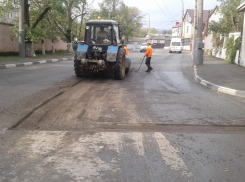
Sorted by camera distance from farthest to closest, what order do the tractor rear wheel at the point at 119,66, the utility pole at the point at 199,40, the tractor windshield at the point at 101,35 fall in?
the utility pole at the point at 199,40 → the tractor windshield at the point at 101,35 → the tractor rear wheel at the point at 119,66

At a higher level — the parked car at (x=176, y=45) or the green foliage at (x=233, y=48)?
the parked car at (x=176, y=45)

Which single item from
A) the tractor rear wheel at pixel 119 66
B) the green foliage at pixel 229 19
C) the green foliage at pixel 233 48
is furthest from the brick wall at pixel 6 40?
the green foliage at pixel 229 19

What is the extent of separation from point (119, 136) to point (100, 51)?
6661mm

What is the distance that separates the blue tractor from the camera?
10.6 metres

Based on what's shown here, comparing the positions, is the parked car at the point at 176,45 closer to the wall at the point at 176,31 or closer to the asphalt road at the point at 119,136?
the asphalt road at the point at 119,136

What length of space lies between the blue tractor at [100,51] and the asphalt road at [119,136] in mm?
2407

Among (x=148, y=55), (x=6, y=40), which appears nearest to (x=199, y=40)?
(x=148, y=55)

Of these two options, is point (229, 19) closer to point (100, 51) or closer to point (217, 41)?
point (217, 41)

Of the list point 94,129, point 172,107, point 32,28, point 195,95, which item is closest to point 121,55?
point 195,95

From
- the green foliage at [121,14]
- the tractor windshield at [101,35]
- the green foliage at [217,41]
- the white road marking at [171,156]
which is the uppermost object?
the green foliage at [121,14]

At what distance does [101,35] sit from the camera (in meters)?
11.4

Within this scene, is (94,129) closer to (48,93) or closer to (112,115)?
(112,115)

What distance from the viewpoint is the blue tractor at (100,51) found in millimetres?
10617

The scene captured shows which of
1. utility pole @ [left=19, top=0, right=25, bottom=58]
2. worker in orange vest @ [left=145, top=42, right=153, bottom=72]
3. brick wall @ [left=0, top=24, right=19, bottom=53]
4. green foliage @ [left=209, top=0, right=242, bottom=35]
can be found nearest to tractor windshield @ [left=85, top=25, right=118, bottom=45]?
worker in orange vest @ [left=145, top=42, right=153, bottom=72]
